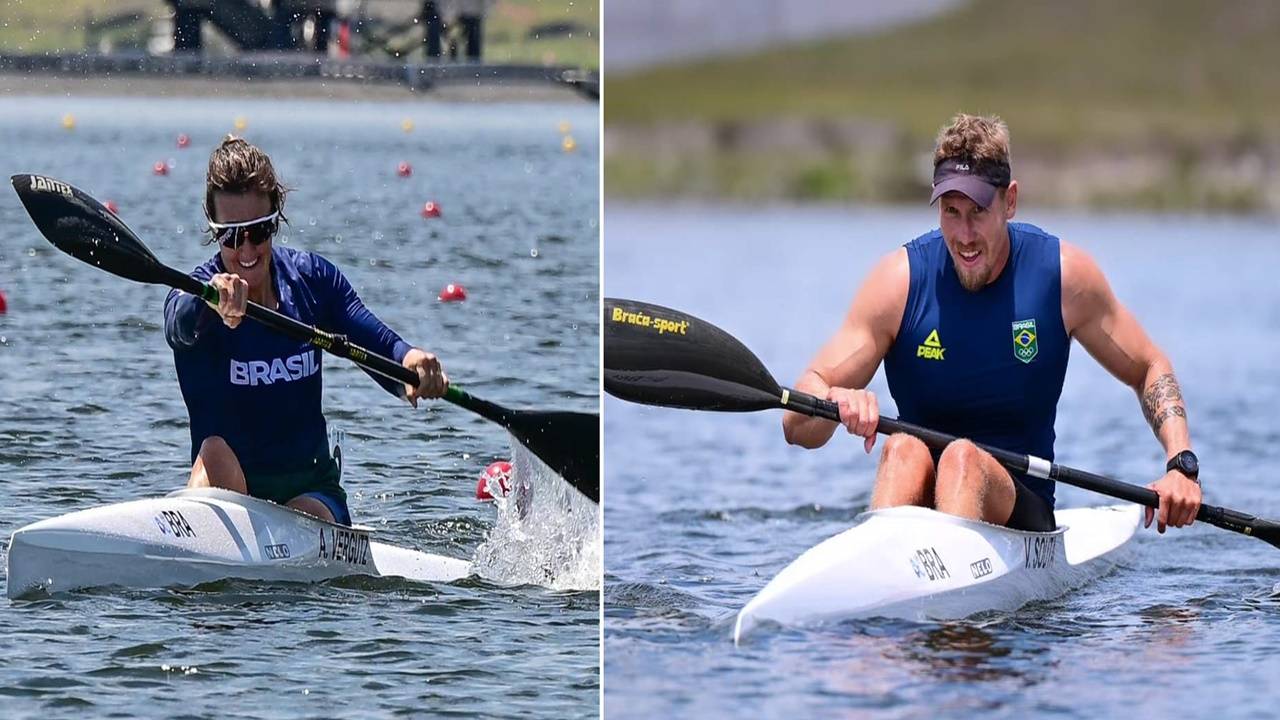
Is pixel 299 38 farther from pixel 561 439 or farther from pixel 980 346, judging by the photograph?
pixel 980 346

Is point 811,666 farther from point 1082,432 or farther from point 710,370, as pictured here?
point 1082,432

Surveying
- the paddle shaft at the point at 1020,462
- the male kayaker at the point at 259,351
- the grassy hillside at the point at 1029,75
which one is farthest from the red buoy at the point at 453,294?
the grassy hillside at the point at 1029,75

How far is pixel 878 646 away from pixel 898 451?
883 millimetres

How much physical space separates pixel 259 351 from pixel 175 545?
79 centimetres

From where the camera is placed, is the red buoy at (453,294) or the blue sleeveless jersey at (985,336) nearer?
the blue sleeveless jersey at (985,336)

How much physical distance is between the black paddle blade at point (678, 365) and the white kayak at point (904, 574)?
2.42 feet

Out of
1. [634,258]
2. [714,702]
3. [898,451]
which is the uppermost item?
[634,258]

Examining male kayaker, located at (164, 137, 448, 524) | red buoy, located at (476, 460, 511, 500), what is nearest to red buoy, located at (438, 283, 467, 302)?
red buoy, located at (476, 460, 511, 500)

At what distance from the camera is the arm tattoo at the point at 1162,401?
7965mm

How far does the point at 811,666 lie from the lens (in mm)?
6809

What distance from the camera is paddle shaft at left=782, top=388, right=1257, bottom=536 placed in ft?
25.0

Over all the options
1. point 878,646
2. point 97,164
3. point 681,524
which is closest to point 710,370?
point 878,646

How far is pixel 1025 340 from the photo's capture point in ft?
25.9

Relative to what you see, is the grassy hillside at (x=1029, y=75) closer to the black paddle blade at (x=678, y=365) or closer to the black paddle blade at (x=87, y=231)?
the black paddle blade at (x=678, y=365)
